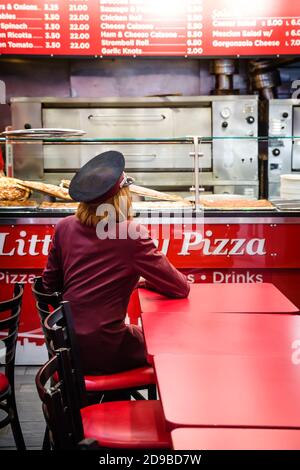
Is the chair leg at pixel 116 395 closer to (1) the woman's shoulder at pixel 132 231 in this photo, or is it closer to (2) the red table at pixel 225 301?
(2) the red table at pixel 225 301

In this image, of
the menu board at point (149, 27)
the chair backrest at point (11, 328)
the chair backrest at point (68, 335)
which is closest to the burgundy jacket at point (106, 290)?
the chair backrest at point (11, 328)

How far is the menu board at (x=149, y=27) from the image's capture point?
602 centimetres

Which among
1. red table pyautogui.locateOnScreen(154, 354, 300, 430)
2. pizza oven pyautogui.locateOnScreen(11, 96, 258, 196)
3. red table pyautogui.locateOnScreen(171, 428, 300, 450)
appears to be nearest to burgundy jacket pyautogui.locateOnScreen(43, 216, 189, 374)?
red table pyautogui.locateOnScreen(154, 354, 300, 430)

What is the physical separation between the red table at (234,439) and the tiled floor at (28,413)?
1.84m

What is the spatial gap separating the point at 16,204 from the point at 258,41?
124 inches

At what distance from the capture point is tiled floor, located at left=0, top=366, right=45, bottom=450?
10.7ft

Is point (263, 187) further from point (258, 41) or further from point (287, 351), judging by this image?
point (287, 351)

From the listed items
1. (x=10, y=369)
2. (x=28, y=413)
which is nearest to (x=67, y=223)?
(x=10, y=369)

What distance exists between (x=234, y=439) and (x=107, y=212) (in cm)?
151

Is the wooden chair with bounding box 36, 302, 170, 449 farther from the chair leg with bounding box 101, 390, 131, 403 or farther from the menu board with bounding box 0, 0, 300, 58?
the menu board with bounding box 0, 0, 300, 58

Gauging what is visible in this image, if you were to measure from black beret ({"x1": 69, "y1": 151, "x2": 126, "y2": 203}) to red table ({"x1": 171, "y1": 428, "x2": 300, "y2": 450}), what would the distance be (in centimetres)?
144

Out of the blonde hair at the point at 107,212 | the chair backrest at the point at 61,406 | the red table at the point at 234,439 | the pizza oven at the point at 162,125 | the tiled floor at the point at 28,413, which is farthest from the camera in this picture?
the pizza oven at the point at 162,125

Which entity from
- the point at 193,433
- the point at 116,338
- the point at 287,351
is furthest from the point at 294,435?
the point at 116,338

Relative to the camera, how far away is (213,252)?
4297mm
